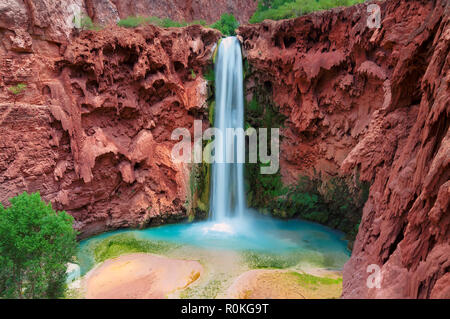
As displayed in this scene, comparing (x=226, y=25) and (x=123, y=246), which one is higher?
(x=226, y=25)

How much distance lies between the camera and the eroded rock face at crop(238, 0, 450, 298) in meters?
3.90

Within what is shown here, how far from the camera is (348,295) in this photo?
5.58 m

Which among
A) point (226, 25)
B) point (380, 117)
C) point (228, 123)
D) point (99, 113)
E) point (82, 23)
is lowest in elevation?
point (380, 117)

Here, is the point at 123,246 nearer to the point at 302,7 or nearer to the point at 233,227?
the point at 233,227

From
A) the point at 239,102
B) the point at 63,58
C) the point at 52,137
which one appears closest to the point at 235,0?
the point at 239,102

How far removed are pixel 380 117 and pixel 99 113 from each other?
10.2 metres

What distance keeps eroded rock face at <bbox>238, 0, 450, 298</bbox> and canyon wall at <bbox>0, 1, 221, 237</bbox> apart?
12.1ft

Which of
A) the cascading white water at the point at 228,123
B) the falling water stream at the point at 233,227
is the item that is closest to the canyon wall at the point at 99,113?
the cascading white water at the point at 228,123

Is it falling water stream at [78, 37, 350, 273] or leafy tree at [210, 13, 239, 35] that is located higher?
leafy tree at [210, 13, 239, 35]

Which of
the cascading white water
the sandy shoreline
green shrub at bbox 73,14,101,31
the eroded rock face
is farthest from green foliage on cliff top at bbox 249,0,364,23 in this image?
the sandy shoreline

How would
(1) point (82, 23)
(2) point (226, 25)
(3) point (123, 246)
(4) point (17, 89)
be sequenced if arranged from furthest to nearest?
(2) point (226, 25), (1) point (82, 23), (3) point (123, 246), (4) point (17, 89)

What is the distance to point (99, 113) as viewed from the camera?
11.5 meters

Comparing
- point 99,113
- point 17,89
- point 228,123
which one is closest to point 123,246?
point 99,113

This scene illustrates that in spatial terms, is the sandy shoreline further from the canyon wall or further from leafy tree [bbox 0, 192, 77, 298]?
the canyon wall
